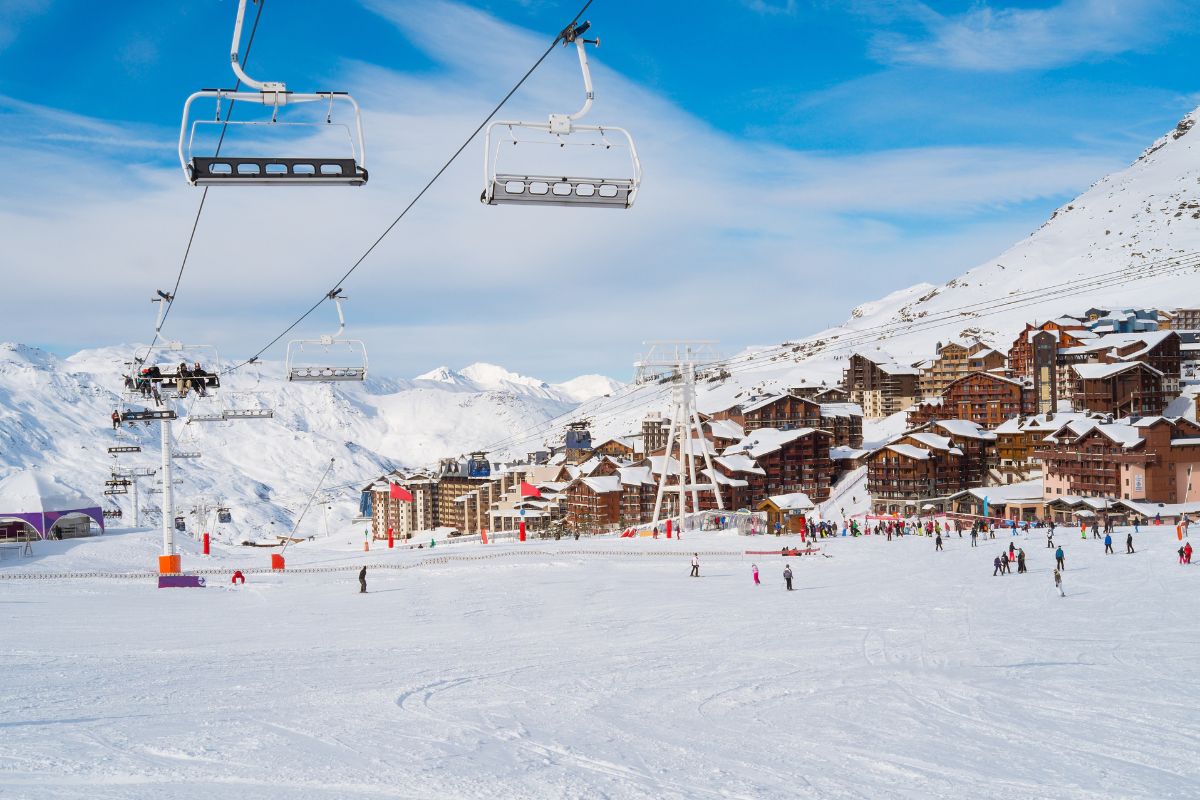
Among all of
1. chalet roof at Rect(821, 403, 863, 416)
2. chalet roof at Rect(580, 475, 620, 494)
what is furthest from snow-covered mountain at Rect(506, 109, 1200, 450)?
chalet roof at Rect(580, 475, 620, 494)

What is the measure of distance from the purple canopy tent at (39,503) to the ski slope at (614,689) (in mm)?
22543

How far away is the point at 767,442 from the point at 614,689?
70314 millimetres

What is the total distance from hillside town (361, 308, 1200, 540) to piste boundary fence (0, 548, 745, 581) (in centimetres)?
1177

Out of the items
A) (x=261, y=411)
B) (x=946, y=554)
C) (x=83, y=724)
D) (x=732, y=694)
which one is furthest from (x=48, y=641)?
(x=946, y=554)

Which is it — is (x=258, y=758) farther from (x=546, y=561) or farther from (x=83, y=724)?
(x=546, y=561)

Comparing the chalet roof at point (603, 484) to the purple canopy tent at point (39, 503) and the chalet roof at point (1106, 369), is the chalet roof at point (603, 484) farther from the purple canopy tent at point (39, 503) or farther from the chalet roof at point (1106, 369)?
the chalet roof at point (1106, 369)

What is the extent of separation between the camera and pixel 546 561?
137 feet

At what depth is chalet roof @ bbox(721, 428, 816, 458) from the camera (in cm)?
8344

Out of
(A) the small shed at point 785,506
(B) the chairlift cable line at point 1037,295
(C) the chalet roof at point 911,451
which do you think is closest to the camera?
(A) the small shed at point 785,506

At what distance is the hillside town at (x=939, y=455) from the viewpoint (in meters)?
63.9

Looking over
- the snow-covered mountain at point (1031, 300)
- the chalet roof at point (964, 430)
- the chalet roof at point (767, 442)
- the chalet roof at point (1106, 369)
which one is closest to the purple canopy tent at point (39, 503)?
the chalet roof at point (767, 442)

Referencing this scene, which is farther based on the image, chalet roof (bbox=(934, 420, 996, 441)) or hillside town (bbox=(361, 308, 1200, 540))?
chalet roof (bbox=(934, 420, 996, 441))

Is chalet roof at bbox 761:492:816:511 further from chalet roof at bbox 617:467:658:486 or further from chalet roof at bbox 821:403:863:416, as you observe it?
→ chalet roof at bbox 821:403:863:416

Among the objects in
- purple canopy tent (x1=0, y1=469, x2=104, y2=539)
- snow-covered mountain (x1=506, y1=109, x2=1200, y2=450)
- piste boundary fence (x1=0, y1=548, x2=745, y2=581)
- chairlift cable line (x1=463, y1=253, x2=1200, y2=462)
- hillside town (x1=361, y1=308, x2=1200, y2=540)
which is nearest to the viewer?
piste boundary fence (x1=0, y1=548, x2=745, y2=581)
